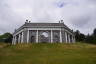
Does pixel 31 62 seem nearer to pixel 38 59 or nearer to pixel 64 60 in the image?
pixel 38 59

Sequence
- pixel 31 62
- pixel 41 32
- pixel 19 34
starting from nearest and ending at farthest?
pixel 31 62, pixel 41 32, pixel 19 34

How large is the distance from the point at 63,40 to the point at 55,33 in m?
4.22

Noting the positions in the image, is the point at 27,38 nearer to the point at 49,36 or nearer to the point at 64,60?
the point at 49,36

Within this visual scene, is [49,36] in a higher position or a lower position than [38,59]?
higher

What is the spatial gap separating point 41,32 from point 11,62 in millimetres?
36726

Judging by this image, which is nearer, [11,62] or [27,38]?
[11,62]

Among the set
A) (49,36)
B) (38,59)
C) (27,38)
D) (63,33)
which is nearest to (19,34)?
(27,38)

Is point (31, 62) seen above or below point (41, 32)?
below

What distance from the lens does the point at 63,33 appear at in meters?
68.8

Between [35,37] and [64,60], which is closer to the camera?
[64,60]

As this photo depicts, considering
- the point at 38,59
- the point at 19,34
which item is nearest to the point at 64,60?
the point at 38,59

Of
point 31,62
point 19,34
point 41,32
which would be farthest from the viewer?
point 19,34

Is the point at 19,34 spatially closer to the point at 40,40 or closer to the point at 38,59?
the point at 40,40

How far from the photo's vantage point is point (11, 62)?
3234cm
